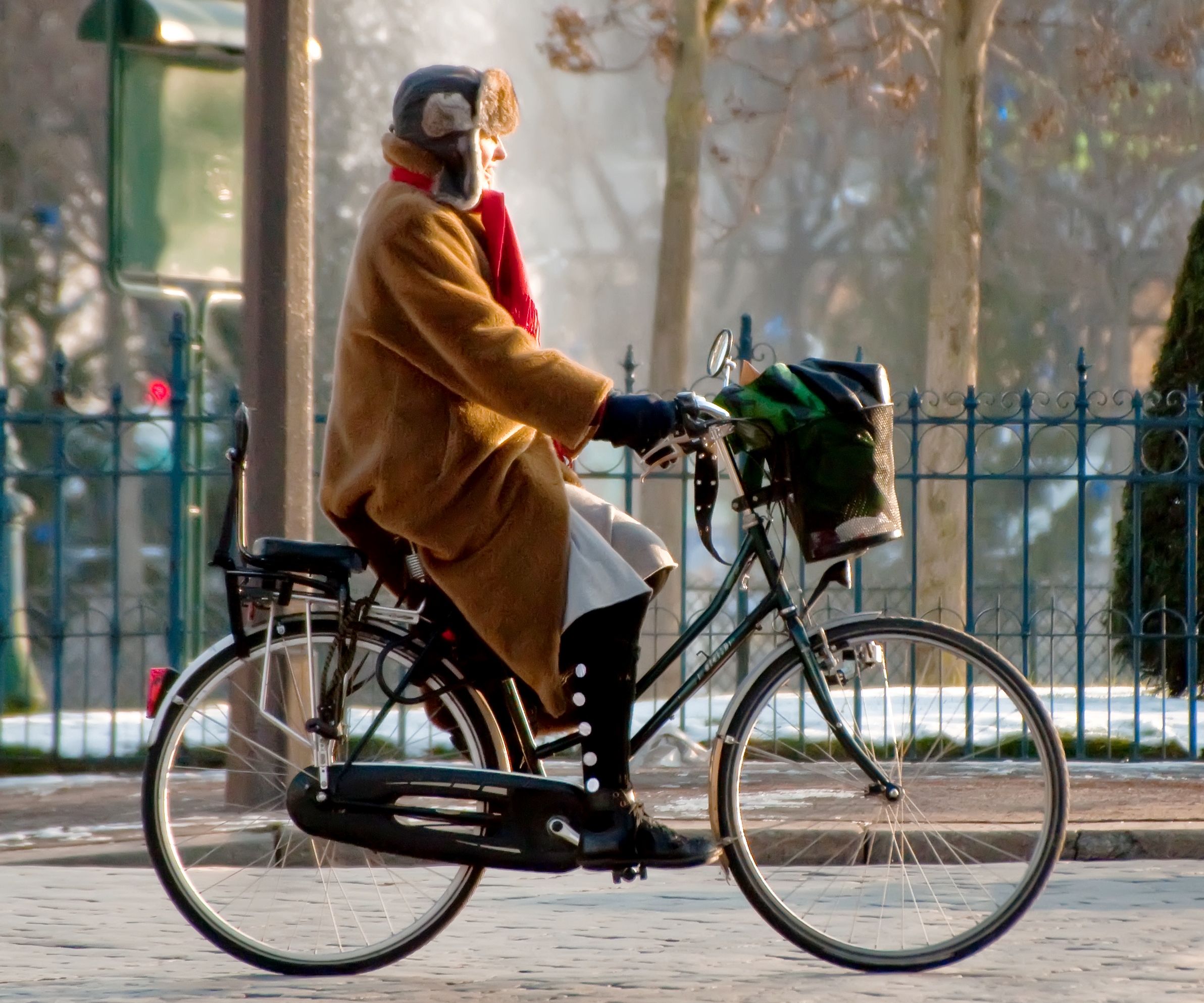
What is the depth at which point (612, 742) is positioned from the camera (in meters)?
3.84

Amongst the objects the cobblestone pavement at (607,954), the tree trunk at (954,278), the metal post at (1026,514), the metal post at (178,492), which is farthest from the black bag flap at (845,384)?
the tree trunk at (954,278)

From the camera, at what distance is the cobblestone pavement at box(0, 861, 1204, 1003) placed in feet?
12.8

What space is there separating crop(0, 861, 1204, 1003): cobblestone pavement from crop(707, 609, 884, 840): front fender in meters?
0.38

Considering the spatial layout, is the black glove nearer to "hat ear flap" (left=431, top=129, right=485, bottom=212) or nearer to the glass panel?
"hat ear flap" (left=431, top=129, right=485, bottom=212)

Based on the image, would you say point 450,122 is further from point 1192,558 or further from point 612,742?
point 1192,558

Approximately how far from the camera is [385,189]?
12.8 ft

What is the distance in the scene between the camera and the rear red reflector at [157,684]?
13.2ft

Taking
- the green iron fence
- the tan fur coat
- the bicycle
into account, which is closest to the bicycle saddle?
the bicycle

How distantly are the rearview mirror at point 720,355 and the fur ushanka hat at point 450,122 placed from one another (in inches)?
22.3

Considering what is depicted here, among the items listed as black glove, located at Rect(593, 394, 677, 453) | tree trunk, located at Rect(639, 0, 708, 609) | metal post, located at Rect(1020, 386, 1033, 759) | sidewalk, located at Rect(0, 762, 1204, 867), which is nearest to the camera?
black glove, located at Rect(593, 394, 677, 453)

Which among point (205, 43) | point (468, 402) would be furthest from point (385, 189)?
point (205, 43)

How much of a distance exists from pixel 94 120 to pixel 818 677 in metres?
19.9

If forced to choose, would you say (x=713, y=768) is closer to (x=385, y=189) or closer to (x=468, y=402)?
(x=468, y=402)

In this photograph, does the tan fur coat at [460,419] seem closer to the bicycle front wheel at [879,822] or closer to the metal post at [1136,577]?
the bicycle front wheel at [879,822]
